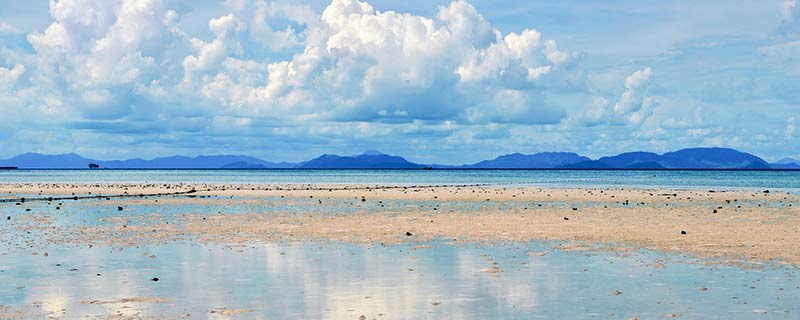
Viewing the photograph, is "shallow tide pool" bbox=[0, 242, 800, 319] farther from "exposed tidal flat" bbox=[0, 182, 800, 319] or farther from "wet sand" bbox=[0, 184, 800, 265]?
"wet sand" bbox=[0, 184, 800, 265]

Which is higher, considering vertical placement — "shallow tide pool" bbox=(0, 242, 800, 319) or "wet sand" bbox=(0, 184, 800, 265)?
"wet sand" bbox=(0, 184, 800, 265)

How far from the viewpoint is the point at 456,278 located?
19250 mm

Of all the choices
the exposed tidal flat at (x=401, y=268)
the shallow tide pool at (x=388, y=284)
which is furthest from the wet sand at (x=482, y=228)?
the shallow tide pool at (x=388, y=284)

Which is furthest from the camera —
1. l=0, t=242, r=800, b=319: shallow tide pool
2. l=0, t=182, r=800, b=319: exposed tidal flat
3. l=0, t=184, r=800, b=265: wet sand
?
l=0, t=184, r=800, b=265: wet sand

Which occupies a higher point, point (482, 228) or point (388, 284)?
point (482, 228)

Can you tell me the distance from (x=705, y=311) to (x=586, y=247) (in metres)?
10.9

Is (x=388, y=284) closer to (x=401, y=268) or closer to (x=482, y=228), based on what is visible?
(x=401, y=268)

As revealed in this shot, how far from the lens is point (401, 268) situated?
2097 centimetres

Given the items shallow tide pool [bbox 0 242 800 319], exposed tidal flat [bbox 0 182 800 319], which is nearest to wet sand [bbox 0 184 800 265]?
exposed tidal flat [bbox 0 182 800 319]

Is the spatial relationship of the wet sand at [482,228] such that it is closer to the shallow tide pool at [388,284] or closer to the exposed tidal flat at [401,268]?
the exposed tidal flat at [401,268]

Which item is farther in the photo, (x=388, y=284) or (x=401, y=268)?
(x=401, y=268)

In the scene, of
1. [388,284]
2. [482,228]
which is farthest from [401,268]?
[482,228]

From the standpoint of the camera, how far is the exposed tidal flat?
51.3 feet

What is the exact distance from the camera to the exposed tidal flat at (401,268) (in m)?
15.6
